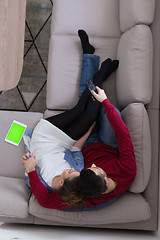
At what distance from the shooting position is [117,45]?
197cm

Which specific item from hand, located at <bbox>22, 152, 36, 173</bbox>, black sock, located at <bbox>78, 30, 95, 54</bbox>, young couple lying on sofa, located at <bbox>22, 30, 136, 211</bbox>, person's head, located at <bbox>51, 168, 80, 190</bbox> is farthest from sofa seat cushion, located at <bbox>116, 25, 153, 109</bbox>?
hand, located at <bbox>22, 152, 36, 173</bbox>

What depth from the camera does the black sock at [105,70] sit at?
A: 5.99ft

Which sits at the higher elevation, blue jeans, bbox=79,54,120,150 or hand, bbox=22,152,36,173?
blue jeans, bbox=79,54,120,150

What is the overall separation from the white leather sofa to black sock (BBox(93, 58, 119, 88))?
5cm

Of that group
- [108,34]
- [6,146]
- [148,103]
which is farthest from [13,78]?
[148,103]

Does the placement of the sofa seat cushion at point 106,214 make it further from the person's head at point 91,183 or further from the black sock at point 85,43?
the black sock at point 85,43

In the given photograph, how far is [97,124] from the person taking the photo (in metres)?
1.85

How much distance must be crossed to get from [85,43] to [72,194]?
1049 millimetres

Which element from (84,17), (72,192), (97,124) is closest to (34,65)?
(84,17)

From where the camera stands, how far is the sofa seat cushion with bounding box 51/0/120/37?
1955mm

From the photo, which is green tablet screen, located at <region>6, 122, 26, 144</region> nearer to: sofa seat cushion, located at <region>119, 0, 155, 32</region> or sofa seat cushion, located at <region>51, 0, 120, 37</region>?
sofa seat cushion, located at <region>51, 0, 120, 37</region>

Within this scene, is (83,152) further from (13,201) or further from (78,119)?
(13,201)

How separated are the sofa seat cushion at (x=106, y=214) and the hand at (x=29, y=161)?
0.22 meters

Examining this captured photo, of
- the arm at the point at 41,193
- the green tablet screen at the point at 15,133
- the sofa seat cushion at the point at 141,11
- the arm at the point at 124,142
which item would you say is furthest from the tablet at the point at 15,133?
the sofa seat cushion at the point at 141,11
